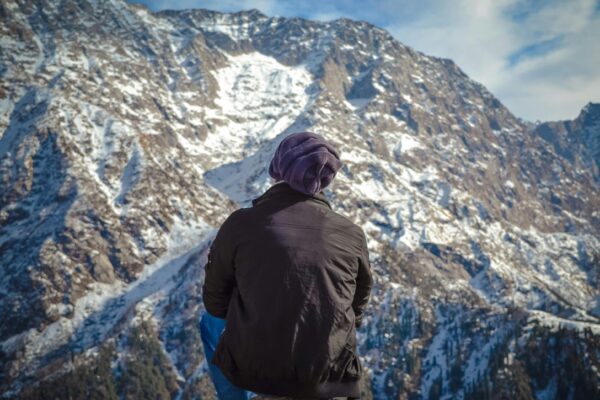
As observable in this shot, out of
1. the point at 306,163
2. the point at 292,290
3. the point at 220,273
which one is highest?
the point at 306,163

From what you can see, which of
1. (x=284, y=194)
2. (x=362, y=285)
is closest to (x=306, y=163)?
(x=284, y=194)

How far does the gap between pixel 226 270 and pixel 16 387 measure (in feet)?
741

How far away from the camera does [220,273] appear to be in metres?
5.16

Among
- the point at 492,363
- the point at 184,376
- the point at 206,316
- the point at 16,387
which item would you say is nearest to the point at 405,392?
the point at 492,363

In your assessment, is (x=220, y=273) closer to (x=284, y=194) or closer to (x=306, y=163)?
(x=284, y=194)

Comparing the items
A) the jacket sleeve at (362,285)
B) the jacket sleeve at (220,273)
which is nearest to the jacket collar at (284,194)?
the jacket sleeve at (220,273)

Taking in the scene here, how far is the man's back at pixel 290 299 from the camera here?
15.3ft

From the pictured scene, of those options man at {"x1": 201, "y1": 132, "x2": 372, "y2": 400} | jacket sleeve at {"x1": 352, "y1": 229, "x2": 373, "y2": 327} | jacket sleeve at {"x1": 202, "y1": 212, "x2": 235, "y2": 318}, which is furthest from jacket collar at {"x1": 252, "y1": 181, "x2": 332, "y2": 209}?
jacket sleeve at {"x1": 352, "y1": 229, "x2": 373, "y2": 327}

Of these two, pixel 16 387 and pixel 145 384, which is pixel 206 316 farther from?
pixel 16 387

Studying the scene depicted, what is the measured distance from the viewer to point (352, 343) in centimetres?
505

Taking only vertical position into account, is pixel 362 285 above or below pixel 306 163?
below

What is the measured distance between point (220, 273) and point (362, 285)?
1.52m

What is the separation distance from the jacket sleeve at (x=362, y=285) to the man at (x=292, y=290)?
8cm

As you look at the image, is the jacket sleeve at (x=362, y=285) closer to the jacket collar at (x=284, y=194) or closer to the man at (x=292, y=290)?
the man at (x=292, y=290)
